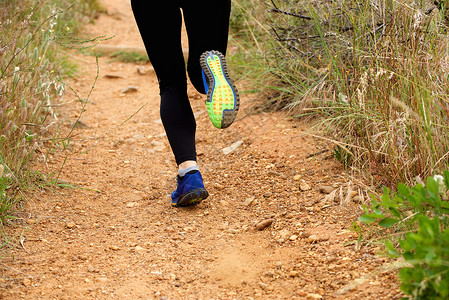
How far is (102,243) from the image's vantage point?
78.7 inches

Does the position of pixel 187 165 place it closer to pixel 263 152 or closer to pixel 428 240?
pixel 263 152

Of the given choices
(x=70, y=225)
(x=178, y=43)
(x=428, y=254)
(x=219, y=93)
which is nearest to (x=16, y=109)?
(x=70, y=225)

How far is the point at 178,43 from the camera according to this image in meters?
2.05

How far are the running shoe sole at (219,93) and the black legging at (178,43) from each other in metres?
0.12

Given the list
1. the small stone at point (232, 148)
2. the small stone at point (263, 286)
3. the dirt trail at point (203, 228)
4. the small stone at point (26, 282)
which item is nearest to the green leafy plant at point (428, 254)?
the dirt trail at point (203, 228)

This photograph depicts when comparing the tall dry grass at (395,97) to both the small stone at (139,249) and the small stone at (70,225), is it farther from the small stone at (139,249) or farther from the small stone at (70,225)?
the small stone at (70,225)

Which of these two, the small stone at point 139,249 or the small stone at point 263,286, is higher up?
the small stone at point 263,286

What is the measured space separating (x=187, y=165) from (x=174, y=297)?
2.27 feet

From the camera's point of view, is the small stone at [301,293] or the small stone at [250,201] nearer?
the small stone at [301,293]

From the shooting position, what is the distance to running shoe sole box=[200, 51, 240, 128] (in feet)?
6.39

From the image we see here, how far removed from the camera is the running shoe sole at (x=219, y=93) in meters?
1.95

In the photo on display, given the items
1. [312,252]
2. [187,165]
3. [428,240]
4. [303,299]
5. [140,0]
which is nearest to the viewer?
[428,240]

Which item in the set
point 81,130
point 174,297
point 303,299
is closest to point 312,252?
point 303,299

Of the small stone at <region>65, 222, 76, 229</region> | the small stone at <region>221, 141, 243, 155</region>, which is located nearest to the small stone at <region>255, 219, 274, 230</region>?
the small stone at <region>65, 222, 76, 229</region>
